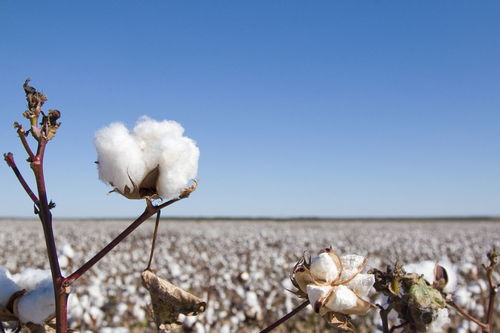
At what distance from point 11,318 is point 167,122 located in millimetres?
519

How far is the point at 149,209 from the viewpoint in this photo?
715mm

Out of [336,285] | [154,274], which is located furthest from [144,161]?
[336,285]

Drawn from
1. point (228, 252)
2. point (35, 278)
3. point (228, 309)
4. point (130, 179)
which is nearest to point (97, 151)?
point (130, 179)

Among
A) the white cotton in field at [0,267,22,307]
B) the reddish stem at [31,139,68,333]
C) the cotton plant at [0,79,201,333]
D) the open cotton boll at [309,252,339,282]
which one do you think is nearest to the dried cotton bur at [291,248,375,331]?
the open cotton boll at [309,252,339,282]

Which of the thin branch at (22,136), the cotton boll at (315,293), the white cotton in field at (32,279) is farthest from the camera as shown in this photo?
the white cotton in field at (32,279)

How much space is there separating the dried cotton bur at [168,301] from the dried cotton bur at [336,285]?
0.21 metres

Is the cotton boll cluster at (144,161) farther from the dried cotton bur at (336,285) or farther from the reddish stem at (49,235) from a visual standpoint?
the dried cotton bur at (336,285)

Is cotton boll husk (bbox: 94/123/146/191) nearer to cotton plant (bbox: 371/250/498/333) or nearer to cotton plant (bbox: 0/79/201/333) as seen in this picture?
cotton plant (bbox: 0/79/201/333)

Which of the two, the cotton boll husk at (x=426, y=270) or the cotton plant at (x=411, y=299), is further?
the cotton boll husk at (x=426, y=270)

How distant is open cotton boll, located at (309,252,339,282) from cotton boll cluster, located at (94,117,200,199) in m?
0.29

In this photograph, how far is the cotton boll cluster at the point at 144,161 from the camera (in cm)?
75

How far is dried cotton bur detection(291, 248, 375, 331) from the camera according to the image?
2.91 feet

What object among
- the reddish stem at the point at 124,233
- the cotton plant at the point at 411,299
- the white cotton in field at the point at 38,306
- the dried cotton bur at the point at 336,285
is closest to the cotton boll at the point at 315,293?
the dried cotton bur at the point at 336,285

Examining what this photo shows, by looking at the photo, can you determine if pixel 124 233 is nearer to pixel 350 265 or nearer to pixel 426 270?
pixel 350 265
